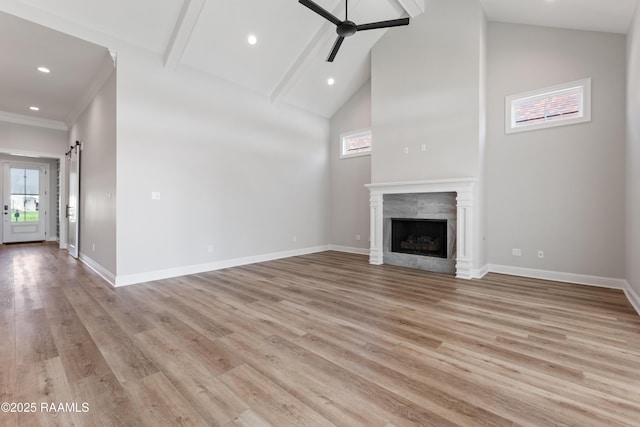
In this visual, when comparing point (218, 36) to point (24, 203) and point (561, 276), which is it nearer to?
point (561, 276)

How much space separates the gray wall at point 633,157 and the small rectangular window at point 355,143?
415cm

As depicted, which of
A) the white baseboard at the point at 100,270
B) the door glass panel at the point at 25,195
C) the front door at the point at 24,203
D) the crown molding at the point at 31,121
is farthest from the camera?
the door glass panel at the point at 25,195

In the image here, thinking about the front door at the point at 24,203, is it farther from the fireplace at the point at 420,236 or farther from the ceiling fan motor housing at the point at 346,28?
the fireplace at the point at 420,236

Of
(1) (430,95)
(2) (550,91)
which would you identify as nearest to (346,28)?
(1) (430,95)

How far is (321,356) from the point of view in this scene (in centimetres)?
213

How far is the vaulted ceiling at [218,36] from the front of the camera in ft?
11.9

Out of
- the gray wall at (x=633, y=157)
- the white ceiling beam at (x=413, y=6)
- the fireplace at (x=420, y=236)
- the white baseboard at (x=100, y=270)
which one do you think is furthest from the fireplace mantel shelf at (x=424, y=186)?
the white baseboard at (x=100, y=270)

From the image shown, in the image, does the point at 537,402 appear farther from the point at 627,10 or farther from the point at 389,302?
the point at 627,10

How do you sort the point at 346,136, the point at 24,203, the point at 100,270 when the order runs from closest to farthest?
the point at 100,270 < the point at 346,136 < the point at 24,203

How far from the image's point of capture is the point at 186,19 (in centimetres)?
395

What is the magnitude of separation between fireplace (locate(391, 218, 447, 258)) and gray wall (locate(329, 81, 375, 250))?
1239mm

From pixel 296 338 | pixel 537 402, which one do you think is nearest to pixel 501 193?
pixel 537 402

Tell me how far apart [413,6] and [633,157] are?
12.8ft

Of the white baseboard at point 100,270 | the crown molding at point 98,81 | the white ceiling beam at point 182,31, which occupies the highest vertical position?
the white ceiling beam at point 182,31
